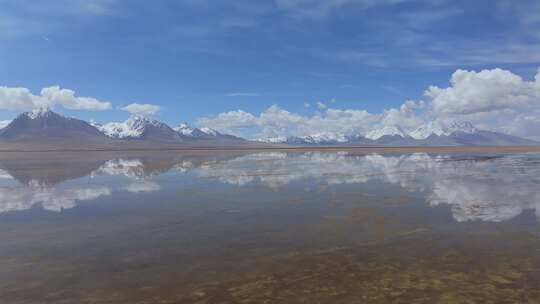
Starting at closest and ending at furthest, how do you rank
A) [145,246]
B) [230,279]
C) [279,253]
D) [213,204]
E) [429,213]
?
[230,279] < [279,253] < [145,246] < [429,213] < [213,204]

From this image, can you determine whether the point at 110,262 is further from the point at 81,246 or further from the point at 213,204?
the point at 213,204

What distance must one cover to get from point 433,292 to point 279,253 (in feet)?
14.1

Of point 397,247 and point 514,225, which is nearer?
point 397,247

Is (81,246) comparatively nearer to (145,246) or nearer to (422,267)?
(145,246)

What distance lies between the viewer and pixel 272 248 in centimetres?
1132

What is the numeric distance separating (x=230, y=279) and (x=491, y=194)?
18.6 metres

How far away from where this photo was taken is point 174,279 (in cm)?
879

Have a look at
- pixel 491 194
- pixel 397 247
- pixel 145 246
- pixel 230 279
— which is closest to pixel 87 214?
pixel 145 246

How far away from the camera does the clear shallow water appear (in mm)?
8102

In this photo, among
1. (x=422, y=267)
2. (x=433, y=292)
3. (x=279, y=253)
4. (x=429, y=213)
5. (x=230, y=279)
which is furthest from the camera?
(x=429, y=213)

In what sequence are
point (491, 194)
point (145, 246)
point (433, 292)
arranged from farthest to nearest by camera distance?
point (491, 194) → point (145, 246) → point (433, 292)

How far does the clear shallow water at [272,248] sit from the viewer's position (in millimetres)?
8102

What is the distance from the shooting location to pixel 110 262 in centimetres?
1016

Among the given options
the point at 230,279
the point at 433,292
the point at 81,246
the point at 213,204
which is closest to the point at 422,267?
the point at 433,292
